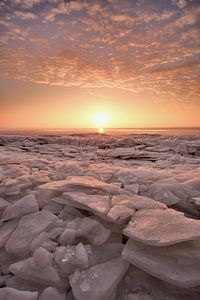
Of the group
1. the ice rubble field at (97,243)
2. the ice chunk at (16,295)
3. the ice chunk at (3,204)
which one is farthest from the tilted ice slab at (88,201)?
the ice chunk at (16,295)

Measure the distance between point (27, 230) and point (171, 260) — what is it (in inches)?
48.9

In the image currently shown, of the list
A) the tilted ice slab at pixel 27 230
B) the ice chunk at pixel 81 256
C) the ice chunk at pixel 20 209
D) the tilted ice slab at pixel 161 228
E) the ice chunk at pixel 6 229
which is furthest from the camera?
the ice chunk at pixel 20 209

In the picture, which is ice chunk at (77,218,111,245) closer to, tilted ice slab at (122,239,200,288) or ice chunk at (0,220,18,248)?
tilted ice slab at (122,239,200,288)

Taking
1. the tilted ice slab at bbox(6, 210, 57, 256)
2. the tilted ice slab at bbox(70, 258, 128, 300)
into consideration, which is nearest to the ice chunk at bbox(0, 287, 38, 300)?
the tilted ice slab at bbox(70, 258, 128, 300)

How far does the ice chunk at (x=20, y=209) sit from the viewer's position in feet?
6.98

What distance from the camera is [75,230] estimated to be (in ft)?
6.07

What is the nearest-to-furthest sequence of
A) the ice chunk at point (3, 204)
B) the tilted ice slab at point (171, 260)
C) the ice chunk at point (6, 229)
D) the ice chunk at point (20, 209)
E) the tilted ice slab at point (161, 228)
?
the tilted ice slab at point (171, 260) < the tilted ice slab at point (161, 228) < the ice chunk at point (6, 229) < the ice chunk at point (20, 209) < the ice chunk at point (3, 204)

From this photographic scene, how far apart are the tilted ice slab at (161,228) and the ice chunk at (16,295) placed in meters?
0.74

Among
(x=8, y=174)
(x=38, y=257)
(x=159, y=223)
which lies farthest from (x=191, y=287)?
(x=8, y=174)

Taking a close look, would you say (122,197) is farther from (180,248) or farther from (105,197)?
(180,248)

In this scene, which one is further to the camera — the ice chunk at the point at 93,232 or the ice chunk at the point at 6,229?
the ice chunk at the point at 6,229

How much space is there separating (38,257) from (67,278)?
278 millimetres

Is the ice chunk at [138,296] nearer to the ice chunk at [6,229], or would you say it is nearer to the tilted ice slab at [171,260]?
the tilted ice slab at [171,260]

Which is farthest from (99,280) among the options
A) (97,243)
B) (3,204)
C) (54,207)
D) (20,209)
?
(3,204)
